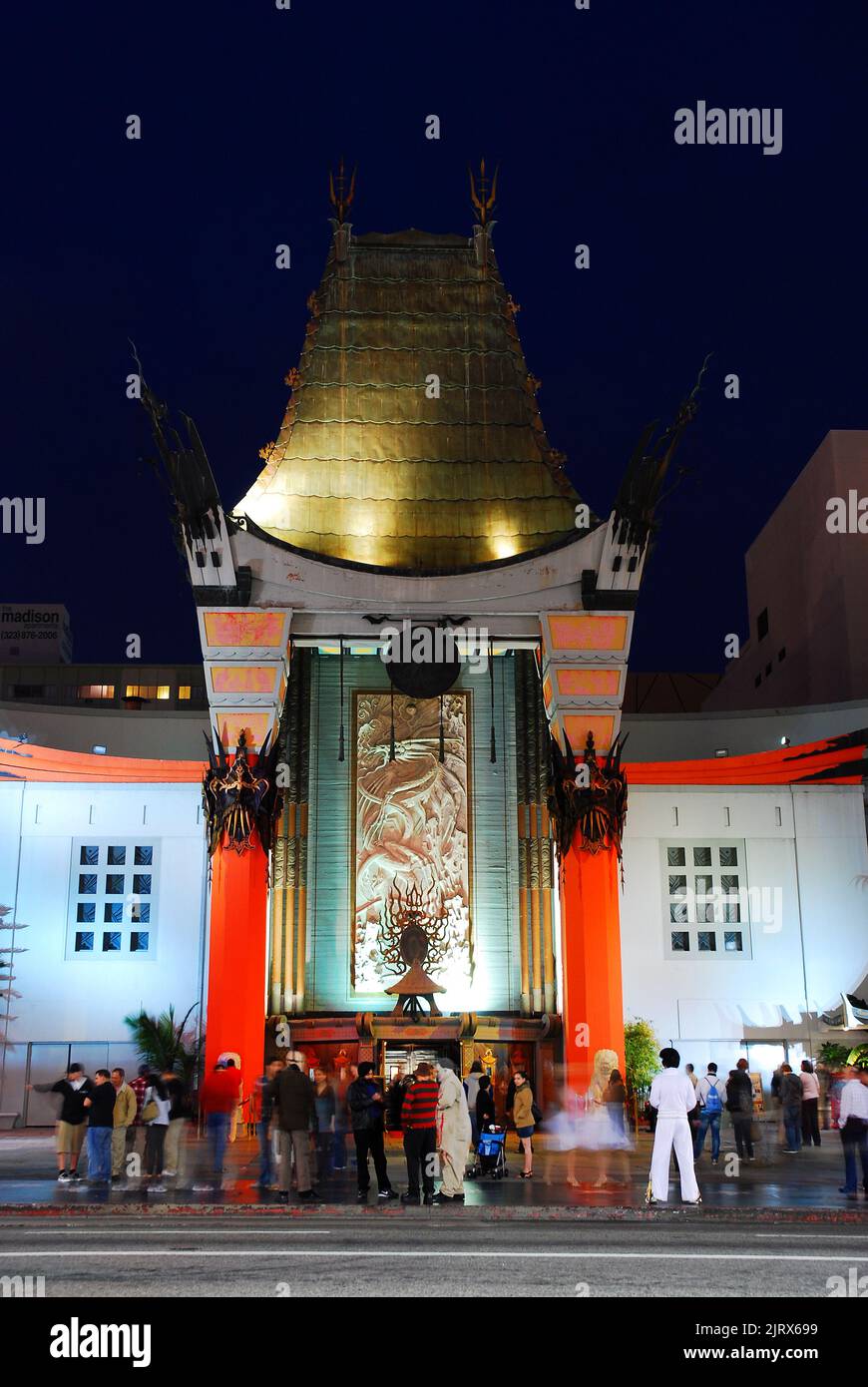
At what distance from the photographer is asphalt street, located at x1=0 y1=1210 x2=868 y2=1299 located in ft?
25.9

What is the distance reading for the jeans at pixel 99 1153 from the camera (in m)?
15.4

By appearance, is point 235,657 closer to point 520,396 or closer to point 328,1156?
point 520,396

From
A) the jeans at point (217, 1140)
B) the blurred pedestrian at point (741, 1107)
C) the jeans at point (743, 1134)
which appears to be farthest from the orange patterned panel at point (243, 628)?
the jeans at point (743, 1134)

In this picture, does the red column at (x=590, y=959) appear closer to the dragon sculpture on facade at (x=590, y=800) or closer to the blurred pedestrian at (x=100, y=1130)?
the dragon sculpture on facade at (x=590, y=800)

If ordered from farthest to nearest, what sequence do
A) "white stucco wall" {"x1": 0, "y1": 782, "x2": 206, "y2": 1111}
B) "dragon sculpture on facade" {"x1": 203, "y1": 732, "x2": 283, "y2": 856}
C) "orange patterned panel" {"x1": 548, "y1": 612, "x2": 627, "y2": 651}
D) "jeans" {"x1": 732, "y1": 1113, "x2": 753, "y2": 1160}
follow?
"white stucco wall" {"x1": 0, "y1": 782, "x2": 206, "y2": 1111} < "orange patterned panel" {"x1": 548, "y1": 612, "x2": 627, "y2": 651} < "dragon sculpture on facade" {"x1": 203, "y1": 732, "x2": 283, "y2": 856} < "jeans" {"x1": 732, "y1": 1113, "x2": 753, "y2": 1160}

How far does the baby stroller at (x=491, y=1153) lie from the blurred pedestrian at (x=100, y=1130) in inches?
171

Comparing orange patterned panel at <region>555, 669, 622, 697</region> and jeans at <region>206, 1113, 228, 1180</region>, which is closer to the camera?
jeans at <region>206, 1113, 228, 1180</region>

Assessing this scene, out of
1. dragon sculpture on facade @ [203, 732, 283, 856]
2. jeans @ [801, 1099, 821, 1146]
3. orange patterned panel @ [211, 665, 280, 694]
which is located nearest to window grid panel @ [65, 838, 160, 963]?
dragon sculpture on facade @ [203, 732, 283, 856]

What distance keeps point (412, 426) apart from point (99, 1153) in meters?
16.3

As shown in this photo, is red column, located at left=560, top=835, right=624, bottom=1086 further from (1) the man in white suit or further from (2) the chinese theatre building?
(1) the man in white suit

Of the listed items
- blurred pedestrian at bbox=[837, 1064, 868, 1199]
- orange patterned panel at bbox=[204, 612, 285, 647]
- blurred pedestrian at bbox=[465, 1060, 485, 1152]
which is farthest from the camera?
orange patterned panel at bbox=[204, 612, 285, 647]

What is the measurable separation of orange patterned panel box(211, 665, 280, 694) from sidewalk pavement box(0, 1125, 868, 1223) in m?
8.33

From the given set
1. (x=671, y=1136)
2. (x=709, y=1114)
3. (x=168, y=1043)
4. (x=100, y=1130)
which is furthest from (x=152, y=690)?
(x=671, y=1136)
